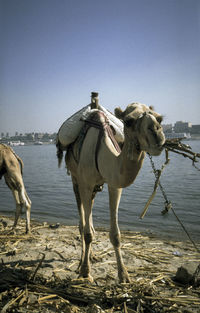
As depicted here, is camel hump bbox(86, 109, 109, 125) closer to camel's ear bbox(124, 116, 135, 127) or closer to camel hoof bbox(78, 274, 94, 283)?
camel's ear bbox(124, 116, 135, 127)

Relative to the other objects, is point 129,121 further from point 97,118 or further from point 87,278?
point 87,278

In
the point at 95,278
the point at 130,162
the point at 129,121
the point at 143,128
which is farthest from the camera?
the point at 95,278

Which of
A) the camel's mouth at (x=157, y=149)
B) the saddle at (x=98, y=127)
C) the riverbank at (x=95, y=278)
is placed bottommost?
the riverbank at (x=95, y=278)

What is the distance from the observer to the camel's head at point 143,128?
2.48 m

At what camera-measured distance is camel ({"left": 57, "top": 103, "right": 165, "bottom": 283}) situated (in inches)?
101

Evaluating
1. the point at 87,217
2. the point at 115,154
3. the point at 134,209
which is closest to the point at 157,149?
the point at 115,154

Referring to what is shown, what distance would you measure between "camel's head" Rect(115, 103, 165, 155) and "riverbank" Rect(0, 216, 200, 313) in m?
2.24

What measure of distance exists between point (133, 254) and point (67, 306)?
254 centimetres

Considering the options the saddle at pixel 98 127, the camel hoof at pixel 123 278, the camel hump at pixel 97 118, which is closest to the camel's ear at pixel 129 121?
the saddle at pixel 98 127

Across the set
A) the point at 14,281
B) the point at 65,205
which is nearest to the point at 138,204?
the point at 65,205

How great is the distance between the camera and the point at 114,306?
336cm

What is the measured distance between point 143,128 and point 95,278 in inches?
123

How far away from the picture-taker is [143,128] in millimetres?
2588

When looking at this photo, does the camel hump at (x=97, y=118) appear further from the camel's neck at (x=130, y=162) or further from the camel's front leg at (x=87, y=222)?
the camel's neck at (x=130, y=162)
